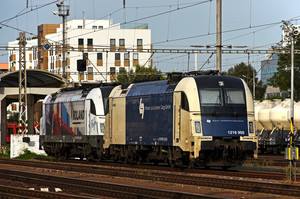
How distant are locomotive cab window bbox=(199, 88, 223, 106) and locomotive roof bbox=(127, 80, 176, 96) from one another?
1.47 metres

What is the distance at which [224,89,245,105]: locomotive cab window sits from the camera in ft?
75.5

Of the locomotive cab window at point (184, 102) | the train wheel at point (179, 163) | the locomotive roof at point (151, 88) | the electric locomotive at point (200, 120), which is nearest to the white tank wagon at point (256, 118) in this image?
the locomotive roof at point (151, 88)

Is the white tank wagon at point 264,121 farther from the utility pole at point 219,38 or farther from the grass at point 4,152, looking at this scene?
the utility pole at point 219,38

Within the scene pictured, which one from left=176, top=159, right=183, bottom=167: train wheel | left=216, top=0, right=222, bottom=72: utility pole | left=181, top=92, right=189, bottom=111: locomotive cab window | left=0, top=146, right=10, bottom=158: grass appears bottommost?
left=0, top=146, right=10, bottom=158: grass

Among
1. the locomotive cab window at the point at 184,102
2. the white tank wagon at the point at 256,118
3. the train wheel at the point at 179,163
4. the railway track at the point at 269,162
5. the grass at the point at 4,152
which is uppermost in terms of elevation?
the locomotive cab window at the point at 184,102

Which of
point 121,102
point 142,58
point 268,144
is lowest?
point 268,144

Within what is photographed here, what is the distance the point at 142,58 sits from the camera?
113625 mm

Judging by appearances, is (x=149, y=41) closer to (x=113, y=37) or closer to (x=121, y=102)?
(x=113, y=37)

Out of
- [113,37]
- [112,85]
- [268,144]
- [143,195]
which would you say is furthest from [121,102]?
[113,37]

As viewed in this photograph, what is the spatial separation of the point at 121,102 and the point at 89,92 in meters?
3.38

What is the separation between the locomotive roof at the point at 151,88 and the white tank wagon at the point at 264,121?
20.6m

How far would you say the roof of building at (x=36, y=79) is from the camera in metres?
44.8

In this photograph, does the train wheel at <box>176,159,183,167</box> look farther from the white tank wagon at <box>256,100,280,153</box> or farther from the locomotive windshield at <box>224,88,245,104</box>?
the white tank wagon at <box>256,100,280,153</box>

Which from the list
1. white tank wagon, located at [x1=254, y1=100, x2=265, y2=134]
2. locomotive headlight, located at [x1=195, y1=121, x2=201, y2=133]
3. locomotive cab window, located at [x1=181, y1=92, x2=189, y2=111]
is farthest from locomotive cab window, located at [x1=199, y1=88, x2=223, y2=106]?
white tank wagon, located at [x1=254, y1=100, x2=265, y2=134]
